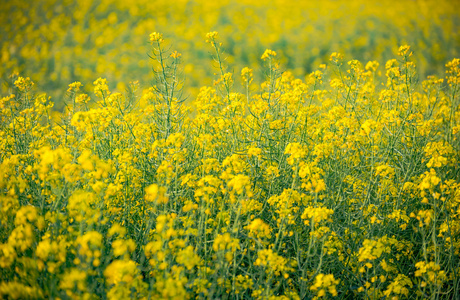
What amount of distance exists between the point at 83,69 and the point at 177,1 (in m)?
6.00

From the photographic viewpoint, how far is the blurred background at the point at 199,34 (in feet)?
36.2

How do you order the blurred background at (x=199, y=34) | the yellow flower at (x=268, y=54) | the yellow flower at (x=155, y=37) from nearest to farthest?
the yellow flower at (x=155, y=37)
the yellow flower at (x=268, y=54)
the blurred background at (x=199, y=34)

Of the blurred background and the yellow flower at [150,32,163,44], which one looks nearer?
the yellow flower at [150,32,163,44]

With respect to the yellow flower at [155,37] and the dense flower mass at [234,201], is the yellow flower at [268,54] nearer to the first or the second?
the dense flower mass at [234,201]

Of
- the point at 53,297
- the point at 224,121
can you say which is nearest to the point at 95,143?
the point at 224,121

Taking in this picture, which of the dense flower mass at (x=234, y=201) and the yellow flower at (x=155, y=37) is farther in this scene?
the yellow flower at (x=155, y=37)

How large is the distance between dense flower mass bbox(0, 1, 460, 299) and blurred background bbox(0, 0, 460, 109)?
639cm

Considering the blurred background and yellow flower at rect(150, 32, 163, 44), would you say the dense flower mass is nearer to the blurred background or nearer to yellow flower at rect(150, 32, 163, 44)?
yellow flower at rect(150, 32, 163, 44)

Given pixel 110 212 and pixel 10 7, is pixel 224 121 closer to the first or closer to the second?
pixel 110 212

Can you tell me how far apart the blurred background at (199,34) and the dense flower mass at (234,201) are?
6.39 metres

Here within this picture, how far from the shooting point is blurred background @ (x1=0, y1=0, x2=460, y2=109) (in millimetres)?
11023

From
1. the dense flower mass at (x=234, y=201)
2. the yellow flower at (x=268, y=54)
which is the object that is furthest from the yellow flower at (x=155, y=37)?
the yellow flower at (x=268, y=54)

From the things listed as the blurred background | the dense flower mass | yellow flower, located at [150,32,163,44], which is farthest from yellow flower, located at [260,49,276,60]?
the blurred background

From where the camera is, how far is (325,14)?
1461 centimetres
